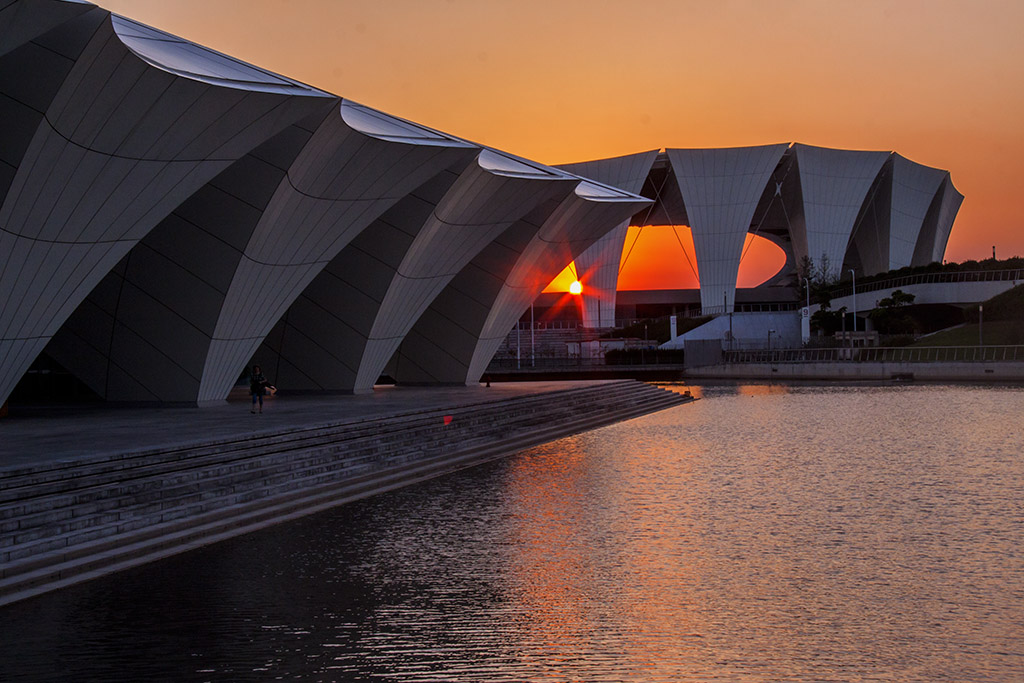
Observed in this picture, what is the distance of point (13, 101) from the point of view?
599 inches

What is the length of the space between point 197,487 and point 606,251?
6780 centimetres

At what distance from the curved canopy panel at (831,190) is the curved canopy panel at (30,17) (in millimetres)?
64223

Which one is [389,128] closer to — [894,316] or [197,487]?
[197,487]

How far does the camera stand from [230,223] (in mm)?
22078

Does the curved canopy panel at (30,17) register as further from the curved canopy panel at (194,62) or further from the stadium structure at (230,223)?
the curved canopy panel at (194,62)

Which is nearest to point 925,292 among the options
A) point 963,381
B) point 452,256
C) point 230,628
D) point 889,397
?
point 963,381

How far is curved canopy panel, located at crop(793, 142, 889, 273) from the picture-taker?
72188 mm

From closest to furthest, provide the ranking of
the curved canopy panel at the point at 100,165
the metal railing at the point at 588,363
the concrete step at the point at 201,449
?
the concrete step at the point at 201,449, the curved canopy panel at the point at 100,165, the metal railing at the point at 588,363

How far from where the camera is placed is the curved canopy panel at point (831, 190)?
72188mm

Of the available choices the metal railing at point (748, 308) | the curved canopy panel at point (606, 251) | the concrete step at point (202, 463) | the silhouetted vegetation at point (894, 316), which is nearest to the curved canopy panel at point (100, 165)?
the concrete step at point (202, 463)

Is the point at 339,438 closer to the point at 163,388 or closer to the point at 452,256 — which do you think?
the point at 163,388

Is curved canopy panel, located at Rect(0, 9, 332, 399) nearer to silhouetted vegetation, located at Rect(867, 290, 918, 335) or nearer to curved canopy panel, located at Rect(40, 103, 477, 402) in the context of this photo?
curved canopy panel, located at Rect(40, 103, 477, 402)

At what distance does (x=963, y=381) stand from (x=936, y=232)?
46132 mm

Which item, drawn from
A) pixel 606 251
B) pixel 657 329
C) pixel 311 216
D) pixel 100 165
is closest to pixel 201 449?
pixel 100 165
